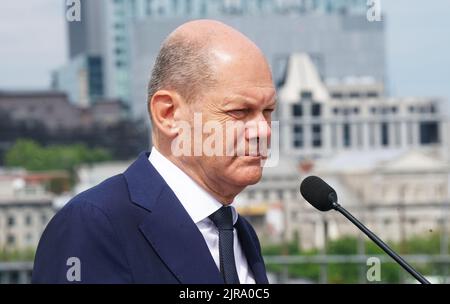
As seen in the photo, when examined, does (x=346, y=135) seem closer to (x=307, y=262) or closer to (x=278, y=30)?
(x=278, y=30)

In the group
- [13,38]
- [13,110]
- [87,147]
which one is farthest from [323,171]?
[13,38]

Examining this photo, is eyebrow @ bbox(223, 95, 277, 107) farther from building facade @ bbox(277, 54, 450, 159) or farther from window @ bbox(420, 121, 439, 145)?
window @ bbox(420, 121, 439, 145)

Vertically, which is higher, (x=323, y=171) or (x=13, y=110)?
(x=13, y=110)

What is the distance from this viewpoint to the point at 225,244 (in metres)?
0.99

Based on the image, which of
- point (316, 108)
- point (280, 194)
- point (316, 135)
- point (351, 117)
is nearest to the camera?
point (280, 194)

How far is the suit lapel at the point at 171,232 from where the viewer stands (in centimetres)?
94

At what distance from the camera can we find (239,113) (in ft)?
→ 3.17

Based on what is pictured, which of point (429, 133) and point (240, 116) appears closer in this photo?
point (240, 116)

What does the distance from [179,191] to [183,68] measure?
0.35 feet

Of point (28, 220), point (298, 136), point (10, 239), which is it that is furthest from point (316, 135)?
point (10, 239)
